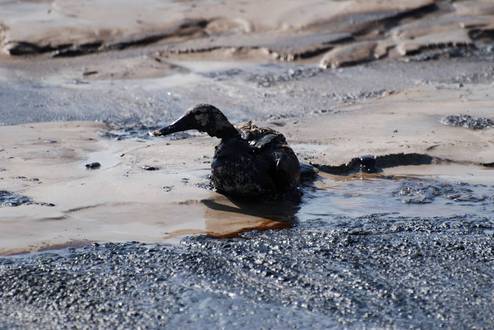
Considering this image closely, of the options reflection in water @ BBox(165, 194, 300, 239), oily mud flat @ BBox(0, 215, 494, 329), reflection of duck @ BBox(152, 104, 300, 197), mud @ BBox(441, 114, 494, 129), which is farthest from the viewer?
mud @ BBox(441, 114, 494, 129)

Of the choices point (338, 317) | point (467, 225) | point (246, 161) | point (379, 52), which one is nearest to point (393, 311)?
point (338, 317)

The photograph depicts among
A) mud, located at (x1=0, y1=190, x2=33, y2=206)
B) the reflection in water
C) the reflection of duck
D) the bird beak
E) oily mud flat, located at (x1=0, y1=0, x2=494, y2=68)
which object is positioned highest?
oily mud flat, located at (x1=0, y1=0, x2=494, y2=68)

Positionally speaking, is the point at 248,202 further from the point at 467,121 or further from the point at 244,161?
the point at 467,121

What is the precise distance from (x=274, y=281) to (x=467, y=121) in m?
3.70

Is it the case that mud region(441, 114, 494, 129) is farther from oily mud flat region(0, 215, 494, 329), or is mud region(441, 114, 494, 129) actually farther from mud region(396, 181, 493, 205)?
oily mud flat region(0, 215, 494, 329)

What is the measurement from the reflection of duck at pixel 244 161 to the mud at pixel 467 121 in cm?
218

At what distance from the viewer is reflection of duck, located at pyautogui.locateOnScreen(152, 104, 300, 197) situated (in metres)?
6.58

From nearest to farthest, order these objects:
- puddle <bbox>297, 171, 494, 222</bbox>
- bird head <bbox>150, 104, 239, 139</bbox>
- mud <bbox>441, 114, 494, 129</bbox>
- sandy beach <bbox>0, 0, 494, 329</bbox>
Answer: sandy beach <bbox>0, 0, 494, 329</bbox>, puddle <bbox>297, 171, 494, 222</bbox>, bird head <bbox>150, 104, 239, 139</bbox>, mud <bbox>441, 114, 494, 129</bbox>

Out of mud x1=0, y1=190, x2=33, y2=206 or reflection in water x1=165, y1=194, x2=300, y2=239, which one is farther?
mud x1=0, y1=190, x2=33, y2=206

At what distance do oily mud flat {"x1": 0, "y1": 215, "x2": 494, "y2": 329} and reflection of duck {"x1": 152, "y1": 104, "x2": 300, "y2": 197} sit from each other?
1.84ft

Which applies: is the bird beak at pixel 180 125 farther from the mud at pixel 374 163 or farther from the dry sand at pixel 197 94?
the mud at pixel 374 163

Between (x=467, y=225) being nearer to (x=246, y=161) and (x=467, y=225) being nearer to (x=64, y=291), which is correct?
(x=246, y=161)

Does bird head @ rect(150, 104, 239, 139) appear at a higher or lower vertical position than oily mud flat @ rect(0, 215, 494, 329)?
higher

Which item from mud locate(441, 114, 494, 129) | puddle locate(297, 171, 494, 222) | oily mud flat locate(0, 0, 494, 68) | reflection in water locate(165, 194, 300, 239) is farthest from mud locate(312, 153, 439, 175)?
oily mud flat locate(0, 0, 494, 68)
